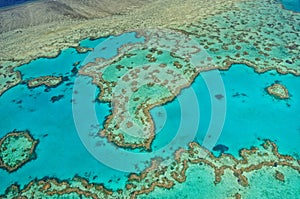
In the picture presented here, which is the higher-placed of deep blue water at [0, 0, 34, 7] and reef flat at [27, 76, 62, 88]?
deep blue water at [0, 0, 34, 7]

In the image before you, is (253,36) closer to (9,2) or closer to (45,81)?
(45,81)

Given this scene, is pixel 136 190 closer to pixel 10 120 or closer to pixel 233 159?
pixel 233 159

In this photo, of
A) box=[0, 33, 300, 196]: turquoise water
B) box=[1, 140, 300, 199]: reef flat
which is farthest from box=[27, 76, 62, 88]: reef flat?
box=[1, 140, 300, 199]: reef flat

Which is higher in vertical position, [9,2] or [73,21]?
[73,21]

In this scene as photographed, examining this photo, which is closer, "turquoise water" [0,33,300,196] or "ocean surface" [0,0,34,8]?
"turquoise water" [0,33,300,196]

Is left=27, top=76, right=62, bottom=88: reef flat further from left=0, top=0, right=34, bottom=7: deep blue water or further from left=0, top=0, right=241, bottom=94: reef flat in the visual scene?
left=0, top=0, right=34, bottom=7: deep blue water

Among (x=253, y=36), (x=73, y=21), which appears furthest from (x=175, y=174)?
(x=73, y=21)
